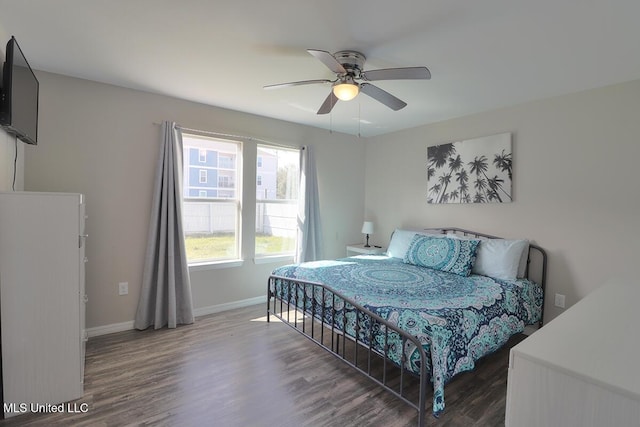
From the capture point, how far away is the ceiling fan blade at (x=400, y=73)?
1.99m

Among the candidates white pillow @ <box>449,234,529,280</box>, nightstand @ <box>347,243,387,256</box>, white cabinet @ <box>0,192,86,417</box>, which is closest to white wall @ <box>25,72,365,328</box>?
white cabinet @ <box>0,192,86,417</box>

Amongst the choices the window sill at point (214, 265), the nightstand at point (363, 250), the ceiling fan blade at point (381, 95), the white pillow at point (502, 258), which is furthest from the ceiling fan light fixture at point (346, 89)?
the nightstand at point (363, 250)

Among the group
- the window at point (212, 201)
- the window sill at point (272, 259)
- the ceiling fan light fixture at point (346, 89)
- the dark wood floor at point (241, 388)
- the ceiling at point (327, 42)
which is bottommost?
the dark wood floor at point (241, 388)

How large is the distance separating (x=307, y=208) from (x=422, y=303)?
2402 mm

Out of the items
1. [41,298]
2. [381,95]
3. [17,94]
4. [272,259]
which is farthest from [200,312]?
[381,95]

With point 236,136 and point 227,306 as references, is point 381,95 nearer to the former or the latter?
point 236,136

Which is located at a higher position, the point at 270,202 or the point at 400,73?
the point at 400,73

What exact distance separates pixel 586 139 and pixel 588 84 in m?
0.49

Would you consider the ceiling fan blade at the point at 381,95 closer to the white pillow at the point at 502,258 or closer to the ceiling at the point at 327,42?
the ceiling at the point at 327,42

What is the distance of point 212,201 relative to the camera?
12.2 feet

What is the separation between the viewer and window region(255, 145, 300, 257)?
4.11 meters

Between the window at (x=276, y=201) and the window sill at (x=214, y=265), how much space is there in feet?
1.07

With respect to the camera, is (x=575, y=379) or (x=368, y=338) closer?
(x=575, y=379)

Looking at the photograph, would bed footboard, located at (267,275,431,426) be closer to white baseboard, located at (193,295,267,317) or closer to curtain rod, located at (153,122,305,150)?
white baseboard, located at (193,295,267,317)
